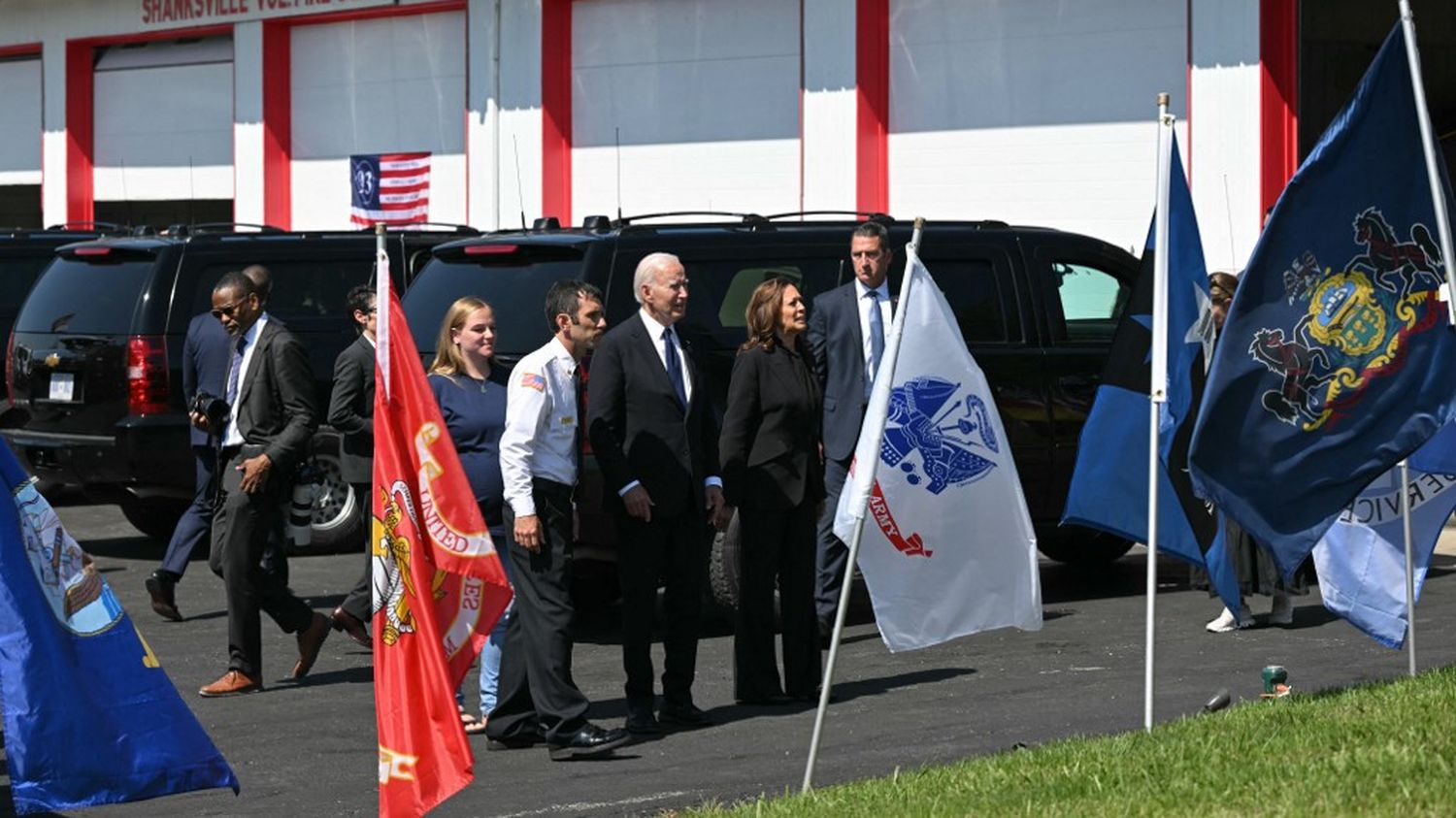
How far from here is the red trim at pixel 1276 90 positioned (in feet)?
67.6

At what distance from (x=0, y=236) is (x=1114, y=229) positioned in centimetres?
938

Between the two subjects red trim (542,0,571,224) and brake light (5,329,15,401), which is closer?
brake light (5,329,15,401)

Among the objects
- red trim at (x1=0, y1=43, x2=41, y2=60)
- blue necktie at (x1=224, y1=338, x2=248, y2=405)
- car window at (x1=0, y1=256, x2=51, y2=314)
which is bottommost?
blue necktie at (x1=224, y1=338, x2=248, y2=405)

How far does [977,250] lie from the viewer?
13.5m

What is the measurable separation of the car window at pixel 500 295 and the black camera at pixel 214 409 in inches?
47.3

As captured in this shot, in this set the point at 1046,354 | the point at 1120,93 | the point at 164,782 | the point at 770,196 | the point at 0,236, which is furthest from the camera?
the point at 770,196

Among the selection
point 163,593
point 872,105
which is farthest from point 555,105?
point 163,593

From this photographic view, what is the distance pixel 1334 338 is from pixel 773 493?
2740 mm

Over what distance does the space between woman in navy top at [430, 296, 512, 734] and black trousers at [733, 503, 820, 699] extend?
3.89 ft

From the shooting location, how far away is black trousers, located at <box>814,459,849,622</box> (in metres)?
11.8

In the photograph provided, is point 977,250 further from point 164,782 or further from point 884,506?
point 164,782

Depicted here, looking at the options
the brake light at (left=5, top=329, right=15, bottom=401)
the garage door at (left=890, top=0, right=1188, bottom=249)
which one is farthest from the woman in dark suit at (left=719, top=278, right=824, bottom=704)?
the garage door at (left=890, top=0, right=1188, bottom=249)

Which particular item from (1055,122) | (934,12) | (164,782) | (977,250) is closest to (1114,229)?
(1055,122)

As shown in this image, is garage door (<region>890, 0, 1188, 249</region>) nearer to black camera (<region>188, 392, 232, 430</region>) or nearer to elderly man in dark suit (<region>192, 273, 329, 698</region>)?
black camera (<region>188, 392, 232, 430</region>)
